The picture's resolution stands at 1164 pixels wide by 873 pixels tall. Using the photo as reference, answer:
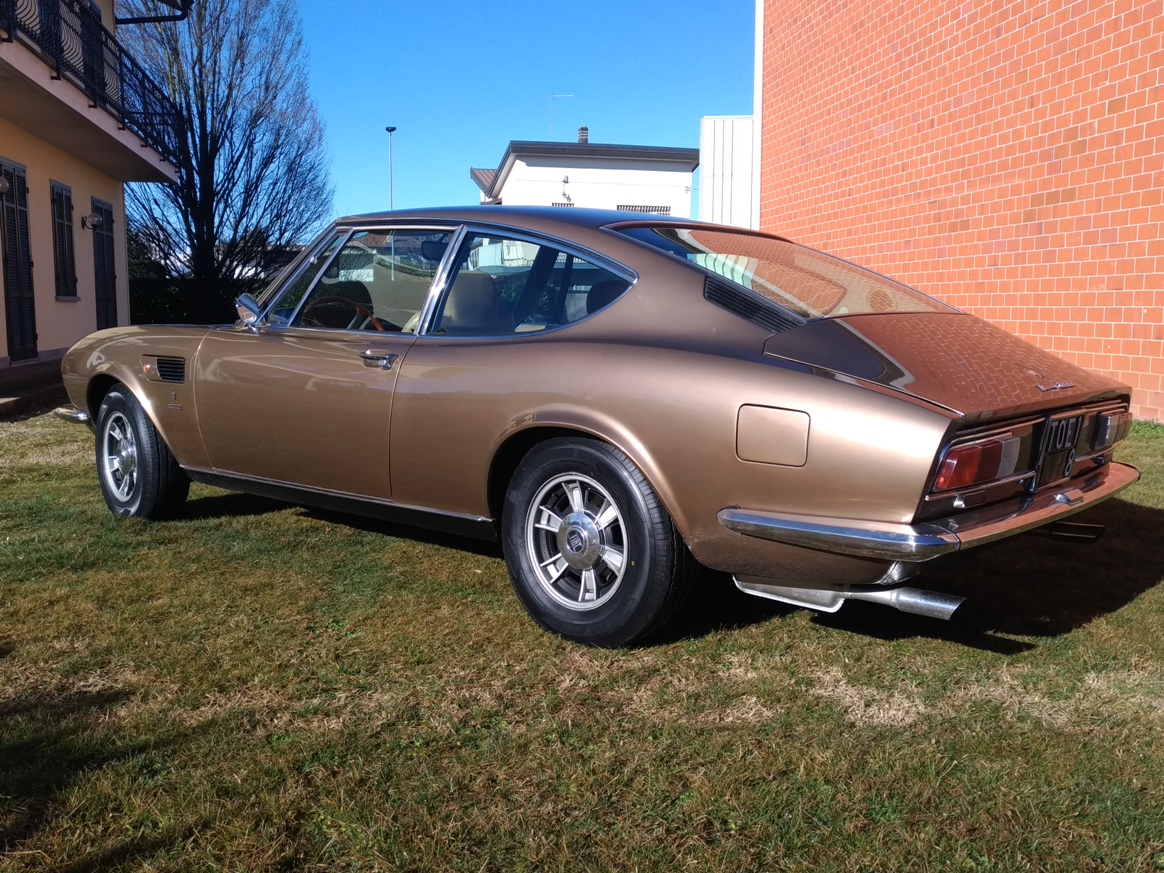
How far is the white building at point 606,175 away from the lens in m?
33.6

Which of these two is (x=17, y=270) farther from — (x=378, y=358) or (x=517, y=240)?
(x=517, y=240)

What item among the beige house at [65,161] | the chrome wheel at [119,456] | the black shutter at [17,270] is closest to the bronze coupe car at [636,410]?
the chrome wheel at [119,456]

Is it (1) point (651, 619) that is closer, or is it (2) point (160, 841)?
(2) point (160, 841)

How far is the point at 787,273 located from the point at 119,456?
130 inches

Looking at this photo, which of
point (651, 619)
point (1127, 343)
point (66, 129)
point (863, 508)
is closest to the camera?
point (863, 508)

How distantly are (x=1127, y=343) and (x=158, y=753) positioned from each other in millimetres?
7905

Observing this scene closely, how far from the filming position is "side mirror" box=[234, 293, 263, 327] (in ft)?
14.3

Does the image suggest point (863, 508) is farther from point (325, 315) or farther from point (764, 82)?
point (764, 82)

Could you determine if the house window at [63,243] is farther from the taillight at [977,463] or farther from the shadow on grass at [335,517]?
the taillight at [977,463]

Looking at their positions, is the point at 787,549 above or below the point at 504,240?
below

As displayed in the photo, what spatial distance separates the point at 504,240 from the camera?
147 inches

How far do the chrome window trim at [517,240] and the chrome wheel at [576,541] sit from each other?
1.81ft

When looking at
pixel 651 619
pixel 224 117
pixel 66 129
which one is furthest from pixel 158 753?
pixel 224 117

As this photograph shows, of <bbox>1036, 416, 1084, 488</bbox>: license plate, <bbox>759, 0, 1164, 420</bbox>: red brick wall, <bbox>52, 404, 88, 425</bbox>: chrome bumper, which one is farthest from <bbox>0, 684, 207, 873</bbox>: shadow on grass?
<bbox>759, 0, 1164, 420</bbox>: red brick wall
